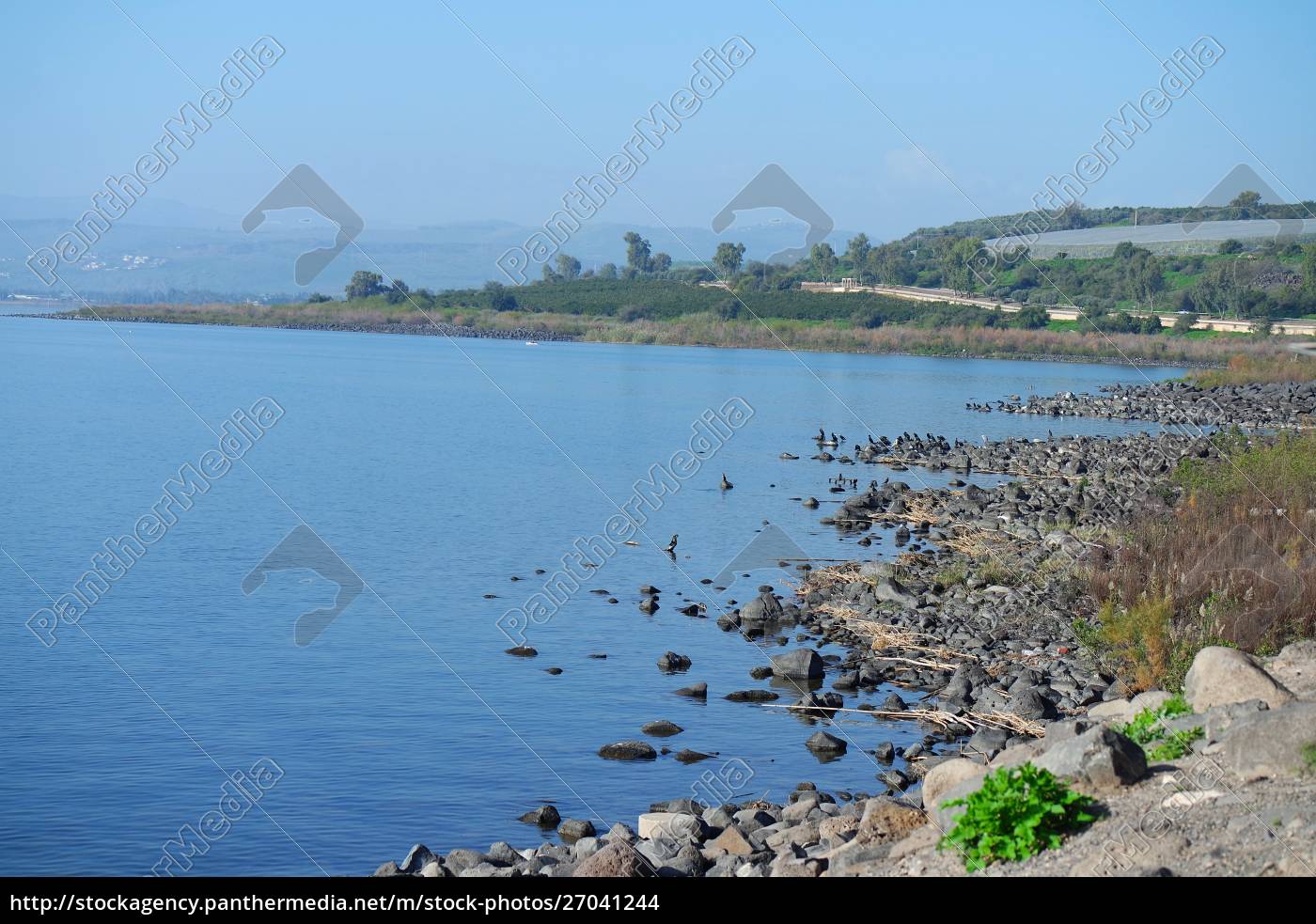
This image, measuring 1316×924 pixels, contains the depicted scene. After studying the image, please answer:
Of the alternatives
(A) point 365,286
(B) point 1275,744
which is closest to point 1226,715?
(B) point 1275,744

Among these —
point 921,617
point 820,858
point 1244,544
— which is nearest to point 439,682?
point 921,617

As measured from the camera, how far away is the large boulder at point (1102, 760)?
7973mm

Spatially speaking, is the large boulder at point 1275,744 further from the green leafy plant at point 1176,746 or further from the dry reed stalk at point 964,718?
the dry reed stalk at point 964,718

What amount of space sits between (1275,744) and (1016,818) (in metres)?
1.72

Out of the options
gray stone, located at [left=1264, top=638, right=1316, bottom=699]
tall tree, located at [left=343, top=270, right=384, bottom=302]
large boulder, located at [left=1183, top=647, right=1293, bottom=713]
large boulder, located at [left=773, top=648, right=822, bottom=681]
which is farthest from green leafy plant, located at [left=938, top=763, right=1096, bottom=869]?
tall tree, located at [left=343, top=270, right=384, bottom=302]

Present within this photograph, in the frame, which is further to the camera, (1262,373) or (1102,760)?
(1262,373)

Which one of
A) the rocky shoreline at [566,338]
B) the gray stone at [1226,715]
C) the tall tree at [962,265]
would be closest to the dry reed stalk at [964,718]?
the gray stone at [1226,715]

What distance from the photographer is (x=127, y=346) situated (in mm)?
103188

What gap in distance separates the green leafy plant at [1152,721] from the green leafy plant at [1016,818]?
5.01ft

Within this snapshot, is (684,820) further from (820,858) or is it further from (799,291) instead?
(799,291)

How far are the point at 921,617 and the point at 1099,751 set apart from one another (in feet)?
32.0

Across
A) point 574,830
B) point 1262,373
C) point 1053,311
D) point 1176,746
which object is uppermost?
point 1053,311

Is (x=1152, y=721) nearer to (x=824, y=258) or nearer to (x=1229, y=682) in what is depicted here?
(x=1229, y=682)

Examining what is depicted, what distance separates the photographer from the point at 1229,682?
940 centimetres
